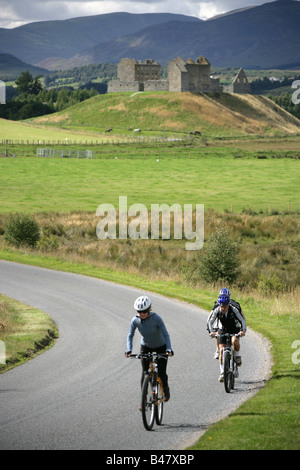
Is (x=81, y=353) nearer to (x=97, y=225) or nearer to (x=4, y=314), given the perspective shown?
(x=4, y=314)

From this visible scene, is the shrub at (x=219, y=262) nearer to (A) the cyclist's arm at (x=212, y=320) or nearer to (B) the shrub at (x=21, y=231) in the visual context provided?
(B) the shrub at (x=21, y=231)

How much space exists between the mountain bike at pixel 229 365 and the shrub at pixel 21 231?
1273 inches

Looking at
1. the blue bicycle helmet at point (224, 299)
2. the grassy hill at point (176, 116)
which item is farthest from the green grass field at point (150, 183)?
the grassy hill at point (176, 116)

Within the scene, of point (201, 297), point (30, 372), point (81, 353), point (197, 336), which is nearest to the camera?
point (30, 372)

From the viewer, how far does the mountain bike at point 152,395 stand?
12.7 meters

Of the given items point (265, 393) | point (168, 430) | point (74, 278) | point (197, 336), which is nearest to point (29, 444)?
point (168, 430)

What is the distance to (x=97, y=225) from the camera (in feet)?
171

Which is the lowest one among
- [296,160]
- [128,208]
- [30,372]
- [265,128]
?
[30,372]

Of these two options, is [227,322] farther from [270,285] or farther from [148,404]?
[270,285]

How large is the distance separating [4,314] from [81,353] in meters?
6.20

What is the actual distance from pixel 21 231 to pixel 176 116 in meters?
131

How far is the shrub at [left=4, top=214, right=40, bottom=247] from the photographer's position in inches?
1825

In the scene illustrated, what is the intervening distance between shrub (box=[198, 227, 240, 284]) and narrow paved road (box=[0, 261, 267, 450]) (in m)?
8.49

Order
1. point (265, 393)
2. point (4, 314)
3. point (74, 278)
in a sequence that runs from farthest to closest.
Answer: point (74, 278) → point (4, 314) → point (265, 393)
